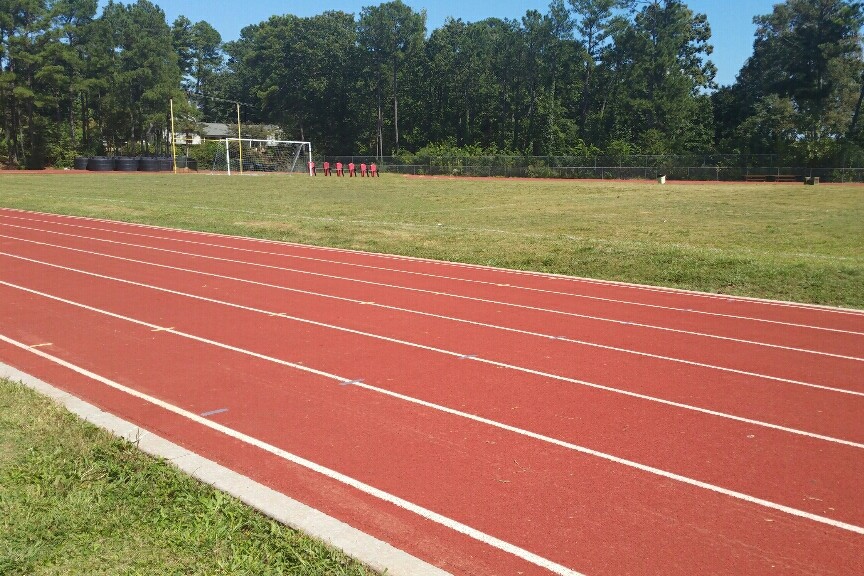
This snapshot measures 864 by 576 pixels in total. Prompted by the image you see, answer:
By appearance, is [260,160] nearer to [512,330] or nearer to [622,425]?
[512,330]

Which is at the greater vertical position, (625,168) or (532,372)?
(625,168)

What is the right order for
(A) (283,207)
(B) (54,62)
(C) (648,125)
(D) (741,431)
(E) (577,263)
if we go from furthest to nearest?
(B) (54,62) < (C) (648,125) < (A) (283,207) < (E) (577,263) < (D) (741,431)

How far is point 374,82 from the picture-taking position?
9056 cm

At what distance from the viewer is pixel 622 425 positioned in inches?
238

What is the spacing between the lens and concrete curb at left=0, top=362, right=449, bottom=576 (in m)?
3.84

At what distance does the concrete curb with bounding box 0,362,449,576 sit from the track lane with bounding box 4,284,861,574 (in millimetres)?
680

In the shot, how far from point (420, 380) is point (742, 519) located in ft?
10.9

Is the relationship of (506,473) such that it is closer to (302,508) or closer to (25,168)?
(302,508)

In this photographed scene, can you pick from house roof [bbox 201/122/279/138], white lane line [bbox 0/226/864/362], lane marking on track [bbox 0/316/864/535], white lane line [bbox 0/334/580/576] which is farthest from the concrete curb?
house roof [bbox 201/122/279/138]

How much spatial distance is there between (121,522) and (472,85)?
285 feet

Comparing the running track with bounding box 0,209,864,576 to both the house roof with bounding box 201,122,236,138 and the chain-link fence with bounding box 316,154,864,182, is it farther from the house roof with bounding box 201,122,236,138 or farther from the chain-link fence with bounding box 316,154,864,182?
the house roof with bounding box 201,122,236,138

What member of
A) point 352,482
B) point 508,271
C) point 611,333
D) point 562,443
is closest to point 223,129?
point 508,271

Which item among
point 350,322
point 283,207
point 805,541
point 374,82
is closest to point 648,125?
point 374,82

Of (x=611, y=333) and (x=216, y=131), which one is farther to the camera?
(x=216, y=131)
